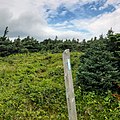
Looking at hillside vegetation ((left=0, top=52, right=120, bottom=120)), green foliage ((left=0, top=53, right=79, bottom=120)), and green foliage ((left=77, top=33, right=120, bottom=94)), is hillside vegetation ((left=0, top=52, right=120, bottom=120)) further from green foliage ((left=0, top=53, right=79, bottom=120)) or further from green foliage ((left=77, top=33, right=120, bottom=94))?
green foliage ((left=77, top=33, right=120, bottom=94))

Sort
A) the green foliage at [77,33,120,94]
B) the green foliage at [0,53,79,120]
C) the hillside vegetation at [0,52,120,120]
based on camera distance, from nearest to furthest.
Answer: the hillside vegetation at [0,52,120,120]
the green foliage at [0,53,79,120]
the green foliage at [77,33,120,94]

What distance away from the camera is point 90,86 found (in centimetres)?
911

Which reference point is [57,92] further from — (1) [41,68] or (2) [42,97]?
(1) [41,68]

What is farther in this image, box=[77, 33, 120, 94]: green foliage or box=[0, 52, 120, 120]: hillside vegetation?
box=[77, 33, 120, 94]: green foliage

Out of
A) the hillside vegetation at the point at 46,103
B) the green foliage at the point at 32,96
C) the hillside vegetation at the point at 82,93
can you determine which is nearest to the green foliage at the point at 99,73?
the hillside vegetation at the point at 82,93

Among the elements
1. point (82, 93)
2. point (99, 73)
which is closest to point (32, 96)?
point (82, 93)

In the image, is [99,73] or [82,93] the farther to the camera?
[82,93]

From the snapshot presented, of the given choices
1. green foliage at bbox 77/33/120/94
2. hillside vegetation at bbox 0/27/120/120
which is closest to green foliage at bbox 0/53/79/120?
hillside vegetation at bbox 0/27/120/120

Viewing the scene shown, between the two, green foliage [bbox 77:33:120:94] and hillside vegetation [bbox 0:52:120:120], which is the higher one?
green foliage [bbox 77:33:120:94]

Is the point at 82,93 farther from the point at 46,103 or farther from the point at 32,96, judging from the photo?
the point at 32,96

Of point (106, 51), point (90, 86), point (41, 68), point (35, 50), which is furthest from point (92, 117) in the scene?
point (35, 50)

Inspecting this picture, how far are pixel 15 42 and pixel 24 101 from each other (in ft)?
55.7

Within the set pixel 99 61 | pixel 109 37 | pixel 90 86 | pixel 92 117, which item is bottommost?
pixel 92 117

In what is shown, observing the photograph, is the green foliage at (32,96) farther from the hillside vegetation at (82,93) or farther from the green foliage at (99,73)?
the green foliage at (99,73)
